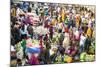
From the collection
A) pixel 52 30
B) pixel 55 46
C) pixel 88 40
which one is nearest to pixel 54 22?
pixel 52 30

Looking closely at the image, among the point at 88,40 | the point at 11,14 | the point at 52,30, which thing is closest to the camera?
the point at 11,14

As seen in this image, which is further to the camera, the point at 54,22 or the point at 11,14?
the point at 54,22

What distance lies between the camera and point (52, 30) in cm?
237

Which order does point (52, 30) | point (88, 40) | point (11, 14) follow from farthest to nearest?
1. point (88, 40)
2. point (52, 30)
3. point (11, 14)

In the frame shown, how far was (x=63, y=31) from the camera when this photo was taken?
241 centimetres

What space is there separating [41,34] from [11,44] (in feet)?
1.12

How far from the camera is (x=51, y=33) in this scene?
237 cm

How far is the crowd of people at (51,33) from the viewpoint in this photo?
225 cm

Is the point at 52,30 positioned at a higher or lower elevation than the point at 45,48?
higher

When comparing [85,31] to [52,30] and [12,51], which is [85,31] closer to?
[52,30]

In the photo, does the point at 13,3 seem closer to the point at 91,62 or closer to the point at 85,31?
the point at 85,31

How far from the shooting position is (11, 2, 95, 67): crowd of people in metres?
2.25

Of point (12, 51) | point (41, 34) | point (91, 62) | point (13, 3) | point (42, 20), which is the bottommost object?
point (91, 62)

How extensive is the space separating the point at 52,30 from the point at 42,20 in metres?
0.16
